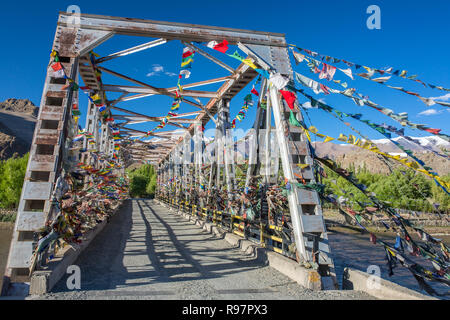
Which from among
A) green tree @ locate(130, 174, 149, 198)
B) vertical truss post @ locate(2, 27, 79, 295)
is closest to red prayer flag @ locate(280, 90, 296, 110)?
vertical truss post @ locate(2, 27, 79, 295)

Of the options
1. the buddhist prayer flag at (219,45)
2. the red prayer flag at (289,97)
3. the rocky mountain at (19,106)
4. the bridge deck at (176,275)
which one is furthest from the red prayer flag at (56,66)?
the rocky mountain at (19,106)

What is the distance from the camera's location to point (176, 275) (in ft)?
14.7

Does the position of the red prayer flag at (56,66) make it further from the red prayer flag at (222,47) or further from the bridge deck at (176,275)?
the bridge deck at (176,275)

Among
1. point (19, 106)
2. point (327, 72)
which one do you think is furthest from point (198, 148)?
point (19, 106)

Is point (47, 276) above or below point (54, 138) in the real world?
below

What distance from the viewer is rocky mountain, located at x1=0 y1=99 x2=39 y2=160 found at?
89438mm

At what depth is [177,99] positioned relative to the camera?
922 cm

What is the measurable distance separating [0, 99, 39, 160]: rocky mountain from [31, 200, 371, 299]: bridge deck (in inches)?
3900

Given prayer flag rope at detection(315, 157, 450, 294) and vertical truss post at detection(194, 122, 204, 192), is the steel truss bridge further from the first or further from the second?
vertical truss post at detection(194, 122, 204, 192)

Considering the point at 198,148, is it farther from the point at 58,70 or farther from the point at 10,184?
the point at 10,184
